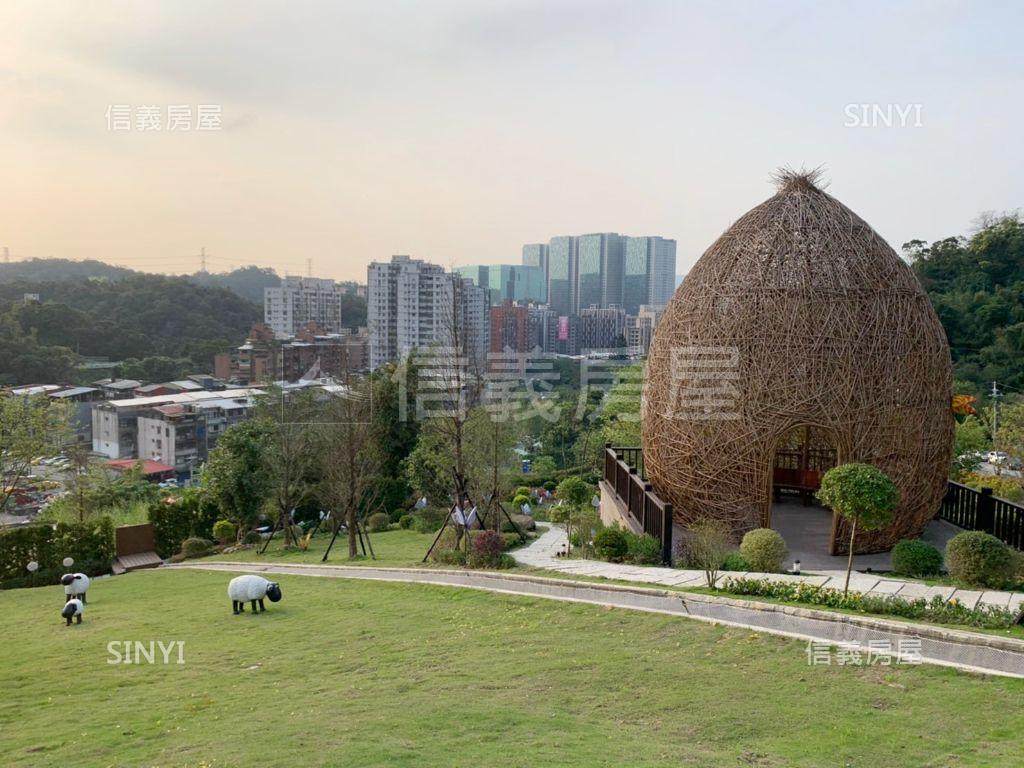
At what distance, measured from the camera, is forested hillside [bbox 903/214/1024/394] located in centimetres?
3862

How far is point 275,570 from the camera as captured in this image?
17.1 meters

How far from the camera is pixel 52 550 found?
19.2 meters

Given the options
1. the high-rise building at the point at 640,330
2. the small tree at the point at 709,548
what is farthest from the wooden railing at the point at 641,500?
the high-rise building at the point at 640,330

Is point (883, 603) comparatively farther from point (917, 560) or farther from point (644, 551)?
point (644, 551)

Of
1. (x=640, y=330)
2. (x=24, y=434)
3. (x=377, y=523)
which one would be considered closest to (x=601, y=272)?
(x=640, y=330)

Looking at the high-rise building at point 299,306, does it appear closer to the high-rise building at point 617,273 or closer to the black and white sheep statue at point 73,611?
the high-rise building at point 617,273

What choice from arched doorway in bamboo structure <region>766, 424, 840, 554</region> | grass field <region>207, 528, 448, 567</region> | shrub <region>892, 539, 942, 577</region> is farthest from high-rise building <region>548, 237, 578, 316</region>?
shrub <region>892, 539, 942, 577</region>

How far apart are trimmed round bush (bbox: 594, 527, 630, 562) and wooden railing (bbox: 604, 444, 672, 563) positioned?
2.32 ft

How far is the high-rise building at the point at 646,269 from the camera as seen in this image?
84375mm

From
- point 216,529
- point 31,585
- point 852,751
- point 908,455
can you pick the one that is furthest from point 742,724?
point 216,529

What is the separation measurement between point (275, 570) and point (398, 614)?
7.19m

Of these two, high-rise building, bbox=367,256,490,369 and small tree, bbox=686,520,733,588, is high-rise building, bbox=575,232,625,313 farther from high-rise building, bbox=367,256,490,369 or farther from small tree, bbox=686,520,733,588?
small tree, bbox=686,520,733,588

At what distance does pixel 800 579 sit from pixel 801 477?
924 centimetres

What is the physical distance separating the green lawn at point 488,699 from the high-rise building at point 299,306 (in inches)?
1977
